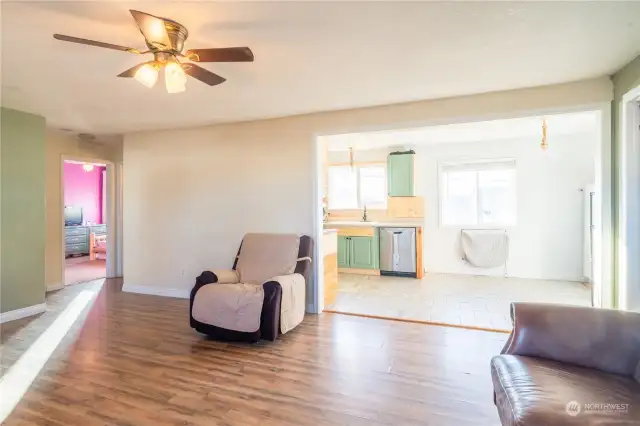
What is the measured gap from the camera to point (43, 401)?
6.77 ft

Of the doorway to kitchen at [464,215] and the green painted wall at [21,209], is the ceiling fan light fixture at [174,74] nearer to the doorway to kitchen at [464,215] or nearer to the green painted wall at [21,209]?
the doorway to kitchen at [464,215]

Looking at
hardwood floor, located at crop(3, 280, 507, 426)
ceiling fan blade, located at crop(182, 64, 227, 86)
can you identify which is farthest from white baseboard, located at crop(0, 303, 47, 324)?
ceiling fan blade, located at crop(182, 64, 227, 86)

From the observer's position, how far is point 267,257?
361cm

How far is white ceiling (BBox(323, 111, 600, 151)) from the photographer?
441cm

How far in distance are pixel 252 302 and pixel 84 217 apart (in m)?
8.08

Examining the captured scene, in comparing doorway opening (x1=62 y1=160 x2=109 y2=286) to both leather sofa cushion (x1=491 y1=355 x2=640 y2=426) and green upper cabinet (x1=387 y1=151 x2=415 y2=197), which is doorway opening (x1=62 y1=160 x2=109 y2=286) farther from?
leather sofa cushion (x1=491 y1=355 x2=640 y2=426)

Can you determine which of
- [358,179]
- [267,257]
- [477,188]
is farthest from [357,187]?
[267,257]

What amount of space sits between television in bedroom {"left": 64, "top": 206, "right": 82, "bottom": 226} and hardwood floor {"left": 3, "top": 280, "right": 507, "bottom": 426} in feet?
19.9

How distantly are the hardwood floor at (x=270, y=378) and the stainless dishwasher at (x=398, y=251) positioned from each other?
242 centimetres

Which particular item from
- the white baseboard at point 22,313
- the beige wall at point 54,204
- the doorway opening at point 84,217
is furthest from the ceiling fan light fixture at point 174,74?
the doorway opening at point 84,217

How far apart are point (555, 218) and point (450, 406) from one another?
4652mm

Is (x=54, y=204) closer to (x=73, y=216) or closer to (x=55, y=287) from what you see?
(x=55, y=287)

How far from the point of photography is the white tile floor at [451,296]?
3707 mm

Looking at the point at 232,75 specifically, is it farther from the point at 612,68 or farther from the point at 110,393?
the point at 612,68
